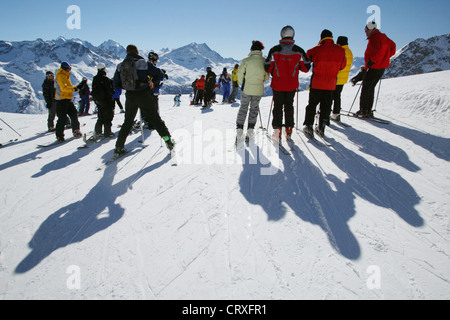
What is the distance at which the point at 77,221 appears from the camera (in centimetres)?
279

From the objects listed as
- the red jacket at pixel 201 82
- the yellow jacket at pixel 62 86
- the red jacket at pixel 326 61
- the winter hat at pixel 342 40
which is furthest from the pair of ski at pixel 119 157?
the red jacket at pixel 201 82

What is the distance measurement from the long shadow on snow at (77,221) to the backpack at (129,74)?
6.76 ft

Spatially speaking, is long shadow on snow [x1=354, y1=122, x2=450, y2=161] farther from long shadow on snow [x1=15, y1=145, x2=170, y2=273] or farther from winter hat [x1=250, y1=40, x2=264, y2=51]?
long shadow on snow [x1=15, y1=145, x2=170, y2=273]

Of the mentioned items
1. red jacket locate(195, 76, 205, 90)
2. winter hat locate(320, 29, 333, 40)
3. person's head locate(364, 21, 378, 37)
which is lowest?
winter hat locate(320, 29, 333, 40)

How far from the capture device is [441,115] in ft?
20.1

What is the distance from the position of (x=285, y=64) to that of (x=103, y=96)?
5.10 metres

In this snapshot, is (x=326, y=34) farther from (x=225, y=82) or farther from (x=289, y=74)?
(x=225, y=82)

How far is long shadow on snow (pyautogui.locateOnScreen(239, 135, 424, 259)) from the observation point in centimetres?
260

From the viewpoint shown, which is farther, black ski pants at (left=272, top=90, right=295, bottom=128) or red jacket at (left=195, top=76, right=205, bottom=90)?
red jacket at (left=195, top=76, right=205, bottom=90)

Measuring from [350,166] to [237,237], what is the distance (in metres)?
2.86

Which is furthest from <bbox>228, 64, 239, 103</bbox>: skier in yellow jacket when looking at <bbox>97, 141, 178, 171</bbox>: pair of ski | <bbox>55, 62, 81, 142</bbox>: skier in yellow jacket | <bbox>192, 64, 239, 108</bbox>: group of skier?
<bbox>97, 141, 178, 171</bbox>: pair of ski

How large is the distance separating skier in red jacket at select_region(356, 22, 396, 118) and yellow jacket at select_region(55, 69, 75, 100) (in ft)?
28.1
